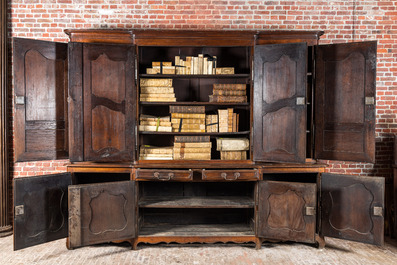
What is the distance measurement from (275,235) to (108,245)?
204 cm

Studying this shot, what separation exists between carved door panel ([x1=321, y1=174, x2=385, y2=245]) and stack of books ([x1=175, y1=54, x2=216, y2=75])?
1923 millimetres

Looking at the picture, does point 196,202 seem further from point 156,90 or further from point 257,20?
point 257,20

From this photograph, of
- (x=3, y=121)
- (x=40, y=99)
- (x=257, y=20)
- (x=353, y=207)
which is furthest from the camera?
(x=257, y=20)

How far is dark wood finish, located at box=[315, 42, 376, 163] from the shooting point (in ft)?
10.7

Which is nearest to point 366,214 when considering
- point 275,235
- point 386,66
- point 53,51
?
point 275,235

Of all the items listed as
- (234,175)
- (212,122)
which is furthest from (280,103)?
(234,175)

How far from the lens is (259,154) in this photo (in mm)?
3504

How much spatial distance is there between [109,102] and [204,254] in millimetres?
2092

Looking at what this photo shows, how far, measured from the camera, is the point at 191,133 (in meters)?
3.66

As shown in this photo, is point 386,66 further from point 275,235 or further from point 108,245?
point 108,245

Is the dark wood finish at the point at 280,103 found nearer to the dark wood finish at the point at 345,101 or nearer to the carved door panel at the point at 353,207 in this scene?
the dark wood finish at the point at 345,101

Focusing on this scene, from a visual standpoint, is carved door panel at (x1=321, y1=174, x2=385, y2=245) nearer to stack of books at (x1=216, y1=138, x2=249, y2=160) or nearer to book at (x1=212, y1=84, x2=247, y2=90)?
stack of books at (x1=216, y1=138, x2=249, y2=160)

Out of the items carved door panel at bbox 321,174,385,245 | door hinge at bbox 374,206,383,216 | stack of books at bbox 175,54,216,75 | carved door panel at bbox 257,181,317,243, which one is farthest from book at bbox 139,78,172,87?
door hinge at bbox 374,206,383,216

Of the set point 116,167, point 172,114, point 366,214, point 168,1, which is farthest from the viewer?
point 168,1
